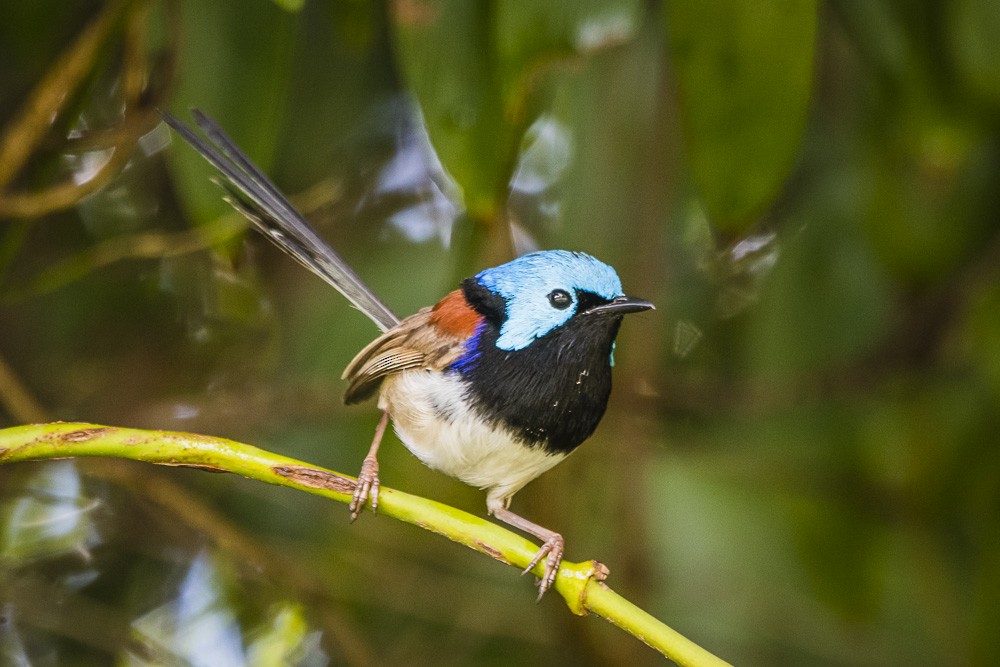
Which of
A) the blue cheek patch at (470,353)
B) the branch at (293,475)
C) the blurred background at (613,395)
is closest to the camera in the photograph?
the branch at (293,475)

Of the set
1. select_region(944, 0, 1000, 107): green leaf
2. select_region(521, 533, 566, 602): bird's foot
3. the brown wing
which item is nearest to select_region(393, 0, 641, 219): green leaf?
the brown wing

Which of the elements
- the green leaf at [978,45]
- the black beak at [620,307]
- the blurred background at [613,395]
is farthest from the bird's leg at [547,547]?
the green leaf at [978,45]

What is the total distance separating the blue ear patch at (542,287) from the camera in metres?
2.04

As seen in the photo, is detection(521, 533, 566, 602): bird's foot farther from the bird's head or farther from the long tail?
the long tail

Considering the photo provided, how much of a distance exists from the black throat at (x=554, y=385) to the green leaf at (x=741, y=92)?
1.26 ft

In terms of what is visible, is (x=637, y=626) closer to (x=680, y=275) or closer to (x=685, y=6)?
(x=685, y=6)

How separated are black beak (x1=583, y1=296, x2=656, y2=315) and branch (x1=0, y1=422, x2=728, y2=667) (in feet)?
1.70

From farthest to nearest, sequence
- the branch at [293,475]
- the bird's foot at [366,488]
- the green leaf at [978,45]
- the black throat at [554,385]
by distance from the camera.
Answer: the green leaf at [978,45] → the black throat at [554,385] → the bird's foot at [366,488] → the branch at [293,475]

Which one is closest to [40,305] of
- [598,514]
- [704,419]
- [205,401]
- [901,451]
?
[205,401]

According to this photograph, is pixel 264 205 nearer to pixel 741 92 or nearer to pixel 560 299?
pixel 560 299

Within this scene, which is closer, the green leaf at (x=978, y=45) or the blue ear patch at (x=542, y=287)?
the blue ear patch at (x=542, y=287)

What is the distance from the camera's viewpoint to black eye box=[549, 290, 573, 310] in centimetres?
Result: 206

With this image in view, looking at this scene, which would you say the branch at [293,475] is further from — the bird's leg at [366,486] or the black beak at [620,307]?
the black beak at [620,307]

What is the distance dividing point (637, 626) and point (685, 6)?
4.23ft
